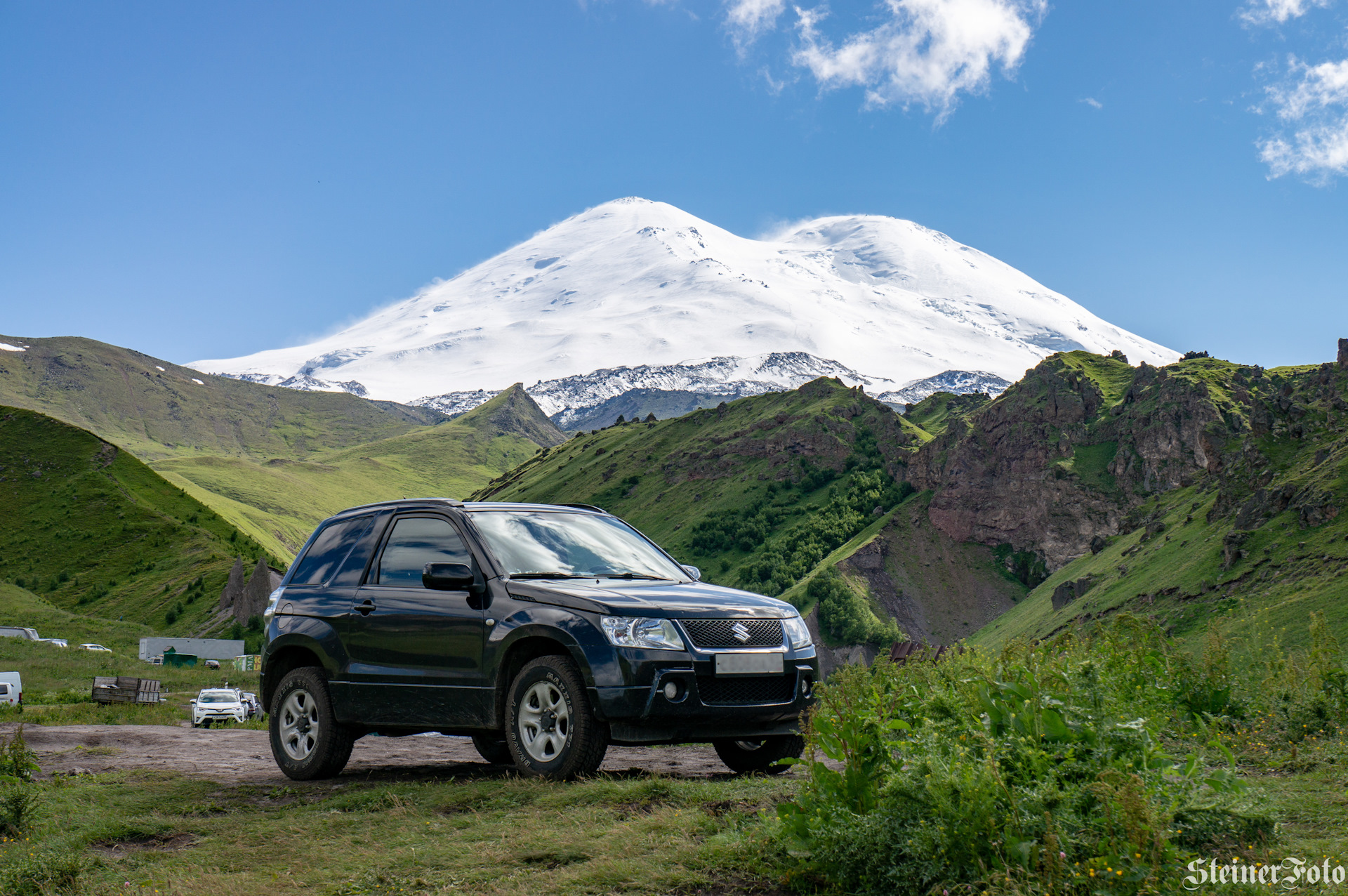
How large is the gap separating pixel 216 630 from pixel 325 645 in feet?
274

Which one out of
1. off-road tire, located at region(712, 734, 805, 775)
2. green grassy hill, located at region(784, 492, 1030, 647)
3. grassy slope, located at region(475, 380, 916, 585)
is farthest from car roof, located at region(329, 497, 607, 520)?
grassy slope, located at region(475, 380, 916, 585)

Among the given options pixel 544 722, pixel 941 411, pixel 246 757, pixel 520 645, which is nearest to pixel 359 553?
pixel 520 645

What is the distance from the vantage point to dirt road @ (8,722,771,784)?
9.88 m

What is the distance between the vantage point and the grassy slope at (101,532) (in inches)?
3666

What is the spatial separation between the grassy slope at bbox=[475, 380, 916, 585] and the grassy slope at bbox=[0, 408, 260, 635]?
54.7m

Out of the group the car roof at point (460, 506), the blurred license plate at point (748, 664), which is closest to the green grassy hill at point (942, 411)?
the car roof at point (460, 506)

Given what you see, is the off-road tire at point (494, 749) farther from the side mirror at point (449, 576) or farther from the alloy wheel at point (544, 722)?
the side mirror at point (449, 576)

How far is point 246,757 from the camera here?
12.8 meters

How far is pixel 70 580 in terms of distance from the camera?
97250 mm

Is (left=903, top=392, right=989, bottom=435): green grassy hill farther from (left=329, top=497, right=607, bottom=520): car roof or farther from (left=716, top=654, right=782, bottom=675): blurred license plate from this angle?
(left=716, top=654, right=782, bottom=675): blurred license plate

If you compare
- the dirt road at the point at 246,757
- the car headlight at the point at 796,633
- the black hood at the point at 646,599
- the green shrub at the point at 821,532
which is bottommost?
the dirt road at the point at 246,757

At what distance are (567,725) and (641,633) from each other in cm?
95

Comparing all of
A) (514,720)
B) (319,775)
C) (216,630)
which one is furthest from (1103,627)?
(216,630)

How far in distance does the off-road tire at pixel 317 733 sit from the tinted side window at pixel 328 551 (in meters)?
0.94
